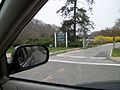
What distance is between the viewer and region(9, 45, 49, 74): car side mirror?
170 centimetres

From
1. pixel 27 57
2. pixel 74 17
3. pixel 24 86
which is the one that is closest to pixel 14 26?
pixel 27 57

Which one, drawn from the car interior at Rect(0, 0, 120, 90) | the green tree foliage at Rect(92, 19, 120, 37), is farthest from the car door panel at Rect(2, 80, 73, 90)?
the green tree foliage at Rect(92, 19, 120, 37)

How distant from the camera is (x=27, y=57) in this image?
6.41 ft

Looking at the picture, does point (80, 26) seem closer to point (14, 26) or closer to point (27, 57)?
point (27, 57)

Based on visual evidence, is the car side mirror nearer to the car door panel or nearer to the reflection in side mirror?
the reflection in side mirror

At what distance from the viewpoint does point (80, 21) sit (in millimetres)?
2201

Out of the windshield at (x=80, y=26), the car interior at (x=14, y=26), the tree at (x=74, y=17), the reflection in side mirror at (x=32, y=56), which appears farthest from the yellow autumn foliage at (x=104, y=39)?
the reflection in side mirror at (x=32, y=56)

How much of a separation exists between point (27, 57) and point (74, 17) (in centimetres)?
66

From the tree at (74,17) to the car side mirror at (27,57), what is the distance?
17.2 inches

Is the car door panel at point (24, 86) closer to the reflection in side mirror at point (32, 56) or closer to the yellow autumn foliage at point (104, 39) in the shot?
the reflection in side mirror at point (32, 56)

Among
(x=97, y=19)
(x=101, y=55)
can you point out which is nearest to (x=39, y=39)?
(x=97, y=19)

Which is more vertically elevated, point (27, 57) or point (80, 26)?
point (80, 26)

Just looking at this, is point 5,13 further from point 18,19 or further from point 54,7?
point 54,7

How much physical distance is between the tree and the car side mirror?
436 millimetres
